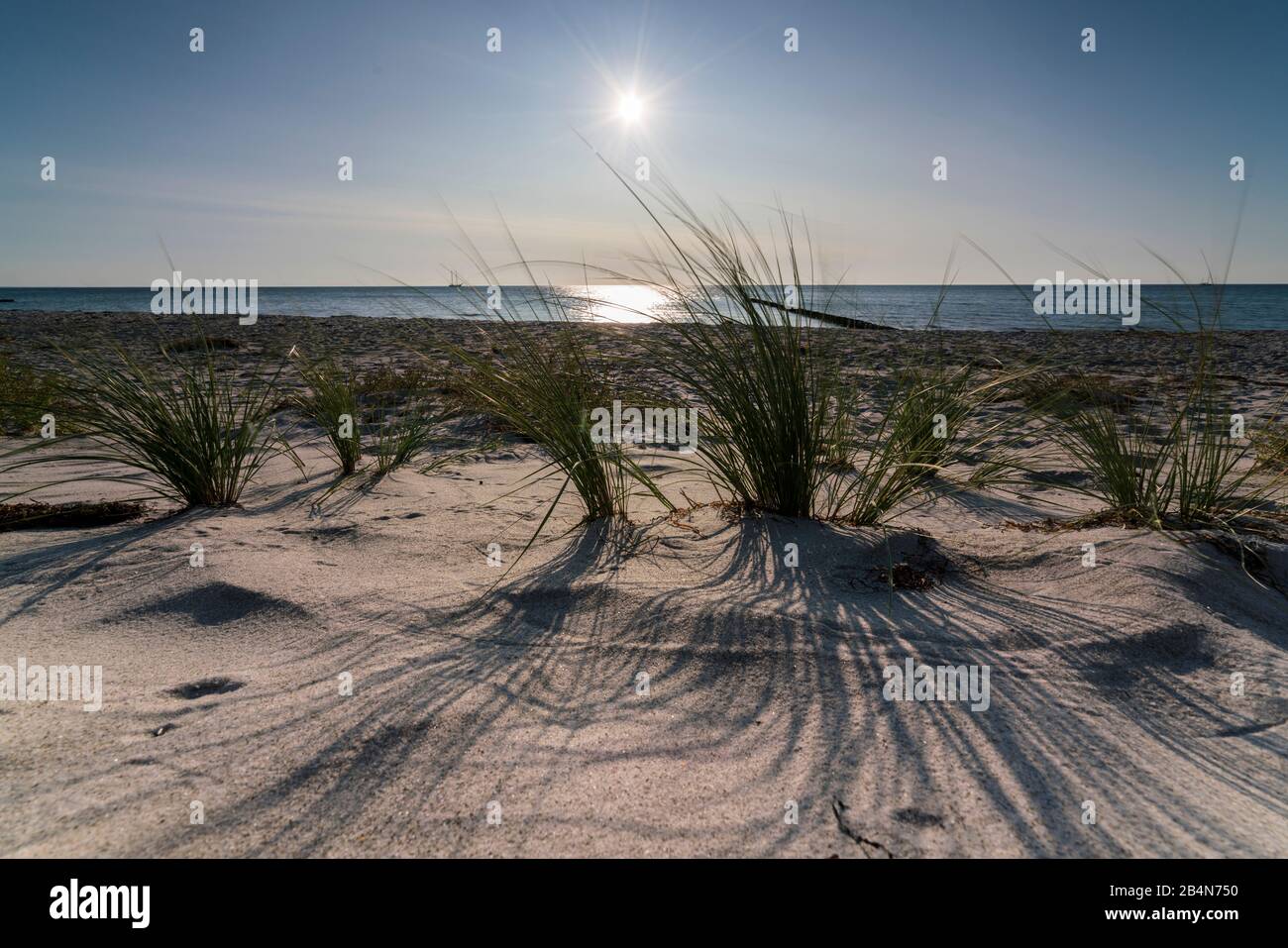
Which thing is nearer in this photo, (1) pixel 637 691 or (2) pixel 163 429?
(1) pixel 637 691

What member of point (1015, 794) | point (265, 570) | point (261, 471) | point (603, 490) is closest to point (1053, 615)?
point (1015, 794)

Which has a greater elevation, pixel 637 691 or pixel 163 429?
pixel 163 429

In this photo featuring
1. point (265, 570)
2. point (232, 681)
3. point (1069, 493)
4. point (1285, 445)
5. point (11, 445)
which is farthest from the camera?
point (11, 445)

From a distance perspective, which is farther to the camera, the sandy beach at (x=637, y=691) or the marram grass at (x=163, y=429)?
the marram grass at (x=163, y=429)

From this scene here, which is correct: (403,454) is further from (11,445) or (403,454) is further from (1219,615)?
(1219,615)

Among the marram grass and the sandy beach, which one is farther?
the marram grass

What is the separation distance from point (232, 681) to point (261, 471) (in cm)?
204

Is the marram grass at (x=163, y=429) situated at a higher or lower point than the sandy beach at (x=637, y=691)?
higher

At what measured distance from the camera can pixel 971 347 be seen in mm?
8766

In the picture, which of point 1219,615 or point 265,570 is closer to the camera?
point 1219,615

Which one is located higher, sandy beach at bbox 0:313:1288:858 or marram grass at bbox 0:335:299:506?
marram grass at bbox 0:335:299:506

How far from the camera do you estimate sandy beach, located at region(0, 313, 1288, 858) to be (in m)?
1.19

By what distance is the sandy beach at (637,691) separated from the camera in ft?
3.90

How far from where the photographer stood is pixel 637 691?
1623 millimetres
